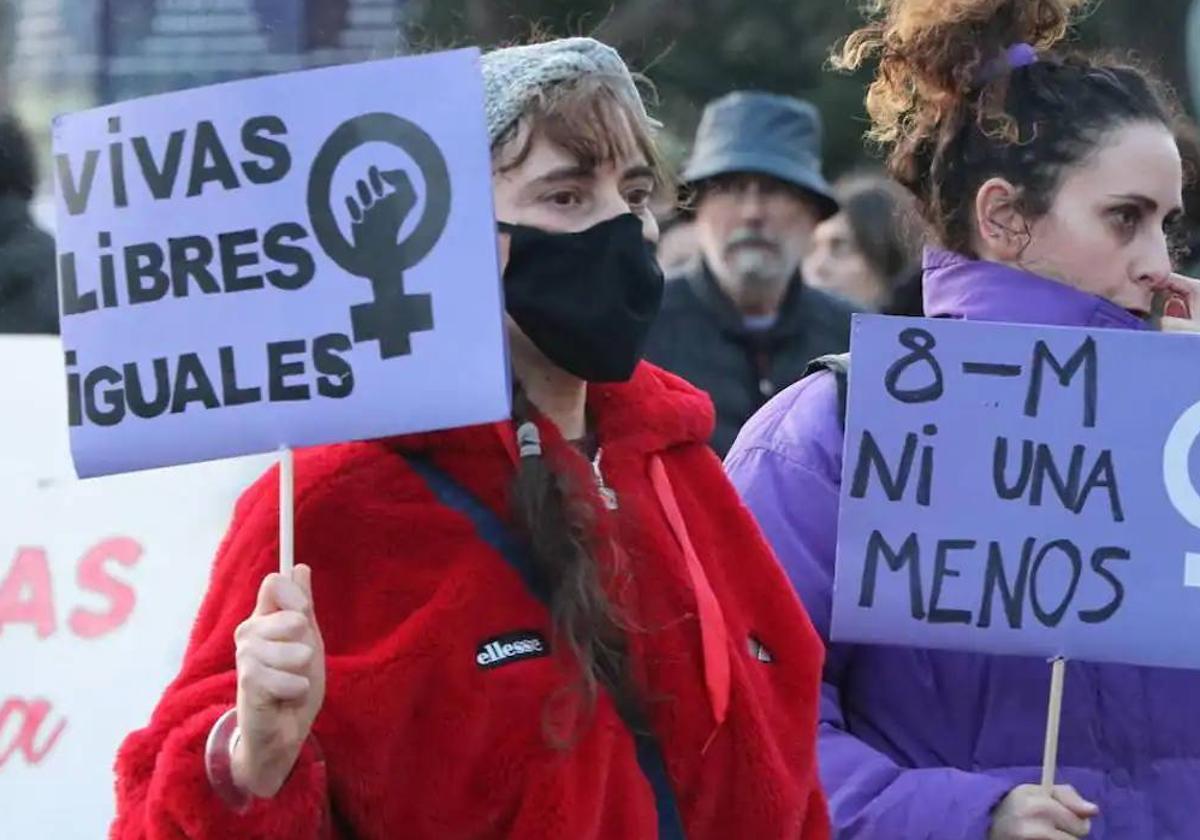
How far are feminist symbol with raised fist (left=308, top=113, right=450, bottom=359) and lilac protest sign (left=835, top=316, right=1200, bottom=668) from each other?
2.03ft

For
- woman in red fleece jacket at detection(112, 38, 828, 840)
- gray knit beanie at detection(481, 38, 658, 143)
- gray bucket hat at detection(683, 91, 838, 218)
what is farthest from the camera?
gray bucket hat at detection(683, 91, 838, 218)

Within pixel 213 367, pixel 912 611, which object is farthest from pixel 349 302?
pixel 912 611

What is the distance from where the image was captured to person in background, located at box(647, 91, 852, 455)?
5348mm

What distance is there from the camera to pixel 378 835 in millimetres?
2223

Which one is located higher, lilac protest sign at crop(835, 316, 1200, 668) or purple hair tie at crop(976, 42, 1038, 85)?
purple hair tie at crop(976, 42, 1038, 85)

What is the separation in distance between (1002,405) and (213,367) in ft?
2.99

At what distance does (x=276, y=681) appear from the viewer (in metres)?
2.05

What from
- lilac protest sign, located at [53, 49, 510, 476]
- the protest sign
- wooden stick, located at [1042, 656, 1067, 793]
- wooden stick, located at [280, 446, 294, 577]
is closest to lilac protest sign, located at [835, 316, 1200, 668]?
wooden stick, located at [1042, 656, 1067, 793]

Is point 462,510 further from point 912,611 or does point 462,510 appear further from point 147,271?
point 912,611

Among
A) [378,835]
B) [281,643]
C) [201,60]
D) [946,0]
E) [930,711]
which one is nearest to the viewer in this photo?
[281,643]

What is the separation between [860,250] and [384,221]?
461cm

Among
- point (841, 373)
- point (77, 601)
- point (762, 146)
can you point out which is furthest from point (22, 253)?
point (762, 146)

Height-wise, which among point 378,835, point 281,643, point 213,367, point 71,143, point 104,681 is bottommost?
point 104,681

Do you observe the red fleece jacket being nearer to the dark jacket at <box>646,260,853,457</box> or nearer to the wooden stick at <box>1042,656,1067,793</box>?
the wooden stick at <box>1042,656,1067,793</box>
